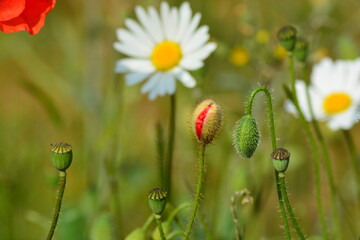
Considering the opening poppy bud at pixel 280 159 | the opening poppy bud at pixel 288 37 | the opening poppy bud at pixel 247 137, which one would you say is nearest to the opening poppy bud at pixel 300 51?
the opening poppy bud at pixel 288 37

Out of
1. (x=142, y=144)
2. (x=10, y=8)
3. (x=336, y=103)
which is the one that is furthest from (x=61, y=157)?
(x=142, y=144)

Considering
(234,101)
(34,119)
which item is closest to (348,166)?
(234,101)

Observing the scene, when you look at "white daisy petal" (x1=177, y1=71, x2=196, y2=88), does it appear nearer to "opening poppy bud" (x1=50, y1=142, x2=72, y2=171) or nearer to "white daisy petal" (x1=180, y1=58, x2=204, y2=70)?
"white daisy petal" (x1=180, y1=58, x2=204, y2=70)

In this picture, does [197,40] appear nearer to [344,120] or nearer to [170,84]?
[170,84]

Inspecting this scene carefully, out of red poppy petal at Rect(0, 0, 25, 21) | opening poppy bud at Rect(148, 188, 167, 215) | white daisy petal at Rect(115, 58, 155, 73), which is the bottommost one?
opening poppy bud at Rect(148, 188, 167, 215)

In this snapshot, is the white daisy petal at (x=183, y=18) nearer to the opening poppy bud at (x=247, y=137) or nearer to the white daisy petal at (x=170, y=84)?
the white daisy petal at (x=170, y=84)

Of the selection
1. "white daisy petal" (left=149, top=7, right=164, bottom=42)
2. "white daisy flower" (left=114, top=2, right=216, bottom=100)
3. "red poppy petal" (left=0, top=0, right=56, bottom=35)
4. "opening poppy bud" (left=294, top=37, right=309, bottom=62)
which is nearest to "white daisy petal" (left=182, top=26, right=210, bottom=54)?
"white daisy flower" (left=114, top=2, right=216, bottom=100)
